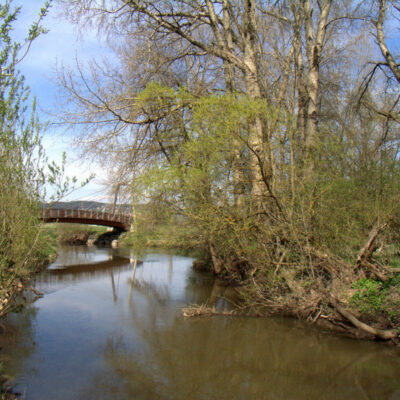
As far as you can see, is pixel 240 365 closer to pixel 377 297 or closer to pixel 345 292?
pixel 345 292

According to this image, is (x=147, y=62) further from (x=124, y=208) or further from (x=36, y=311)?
(x=36, y=311)

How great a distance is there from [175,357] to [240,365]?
3.64 ft

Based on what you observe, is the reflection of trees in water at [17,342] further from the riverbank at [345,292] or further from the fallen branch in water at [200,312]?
the riverbank at [345,292]

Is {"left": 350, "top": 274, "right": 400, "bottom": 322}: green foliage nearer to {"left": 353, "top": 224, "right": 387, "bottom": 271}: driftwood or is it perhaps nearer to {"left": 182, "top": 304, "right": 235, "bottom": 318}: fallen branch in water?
{"left": 353, "top": 224, "right": 387, "bottom": 271}: driftwood

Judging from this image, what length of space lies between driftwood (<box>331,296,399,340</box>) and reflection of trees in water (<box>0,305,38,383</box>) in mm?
5189

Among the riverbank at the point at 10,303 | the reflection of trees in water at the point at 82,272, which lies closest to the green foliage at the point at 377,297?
the riverbank at the point at 10,303

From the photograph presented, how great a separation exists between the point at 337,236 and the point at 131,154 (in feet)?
20.9

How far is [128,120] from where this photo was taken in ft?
35.4

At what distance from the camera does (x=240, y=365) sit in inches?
252

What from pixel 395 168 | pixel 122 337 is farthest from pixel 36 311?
pixel 395 168

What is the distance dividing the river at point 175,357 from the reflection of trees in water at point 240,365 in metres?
0.01

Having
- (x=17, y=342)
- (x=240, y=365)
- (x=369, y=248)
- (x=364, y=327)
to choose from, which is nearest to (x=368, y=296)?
(x=364, y=327)

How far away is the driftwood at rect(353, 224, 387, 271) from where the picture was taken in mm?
6969

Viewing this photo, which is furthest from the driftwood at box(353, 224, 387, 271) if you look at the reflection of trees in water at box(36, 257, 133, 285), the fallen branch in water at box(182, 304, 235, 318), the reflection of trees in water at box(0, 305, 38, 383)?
the reflection of trees in water at box(36, 257, 133, 285)
